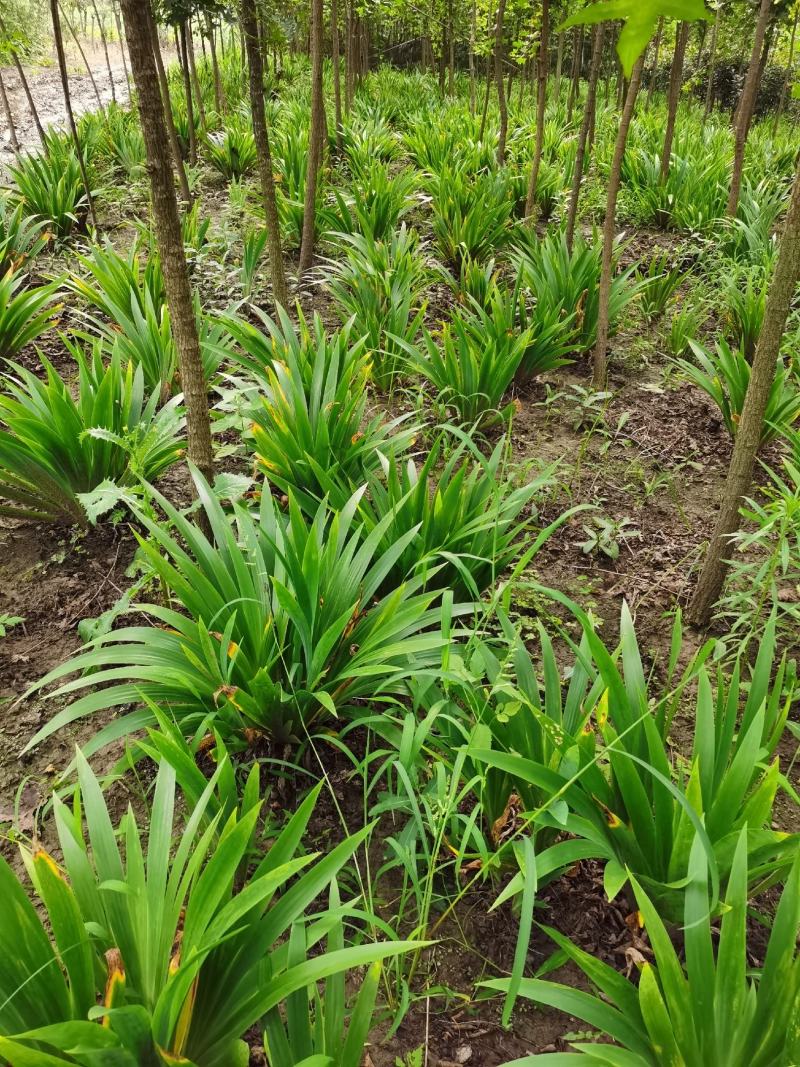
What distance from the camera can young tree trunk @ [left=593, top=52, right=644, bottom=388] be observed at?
286cm

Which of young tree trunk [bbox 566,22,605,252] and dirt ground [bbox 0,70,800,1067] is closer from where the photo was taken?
dirt ground [bbox 0,70,800,1067]

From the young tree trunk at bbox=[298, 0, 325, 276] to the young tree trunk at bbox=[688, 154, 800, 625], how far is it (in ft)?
10.1

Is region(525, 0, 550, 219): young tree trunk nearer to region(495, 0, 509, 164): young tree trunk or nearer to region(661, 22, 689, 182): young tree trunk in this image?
region(495, 0, 509, 164): young tree trunk

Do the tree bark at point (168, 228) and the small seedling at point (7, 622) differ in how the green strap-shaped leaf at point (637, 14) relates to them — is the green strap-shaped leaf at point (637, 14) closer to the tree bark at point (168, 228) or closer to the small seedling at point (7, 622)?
the tree bark at point (168, 228)

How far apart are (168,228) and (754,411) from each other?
1.55m

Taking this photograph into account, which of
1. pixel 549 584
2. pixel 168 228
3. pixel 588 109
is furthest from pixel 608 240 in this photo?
pixel 168 228

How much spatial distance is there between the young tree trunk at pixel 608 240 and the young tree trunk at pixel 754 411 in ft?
4.14

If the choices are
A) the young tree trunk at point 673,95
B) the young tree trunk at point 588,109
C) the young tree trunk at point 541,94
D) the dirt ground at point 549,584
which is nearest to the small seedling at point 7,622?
the dirt ground at point 549,584

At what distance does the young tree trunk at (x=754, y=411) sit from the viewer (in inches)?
67.4

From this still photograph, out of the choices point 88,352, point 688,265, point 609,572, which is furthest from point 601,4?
point 688,265

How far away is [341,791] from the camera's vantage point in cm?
164

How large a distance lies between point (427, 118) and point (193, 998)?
29.8 ft

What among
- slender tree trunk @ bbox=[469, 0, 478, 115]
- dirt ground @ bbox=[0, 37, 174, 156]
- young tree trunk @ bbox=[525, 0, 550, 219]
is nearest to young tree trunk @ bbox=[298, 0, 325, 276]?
young tree trunk @ bbox=[525, 0, 550, 219]

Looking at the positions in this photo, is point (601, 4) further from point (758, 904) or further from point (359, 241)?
point (359, 241)
